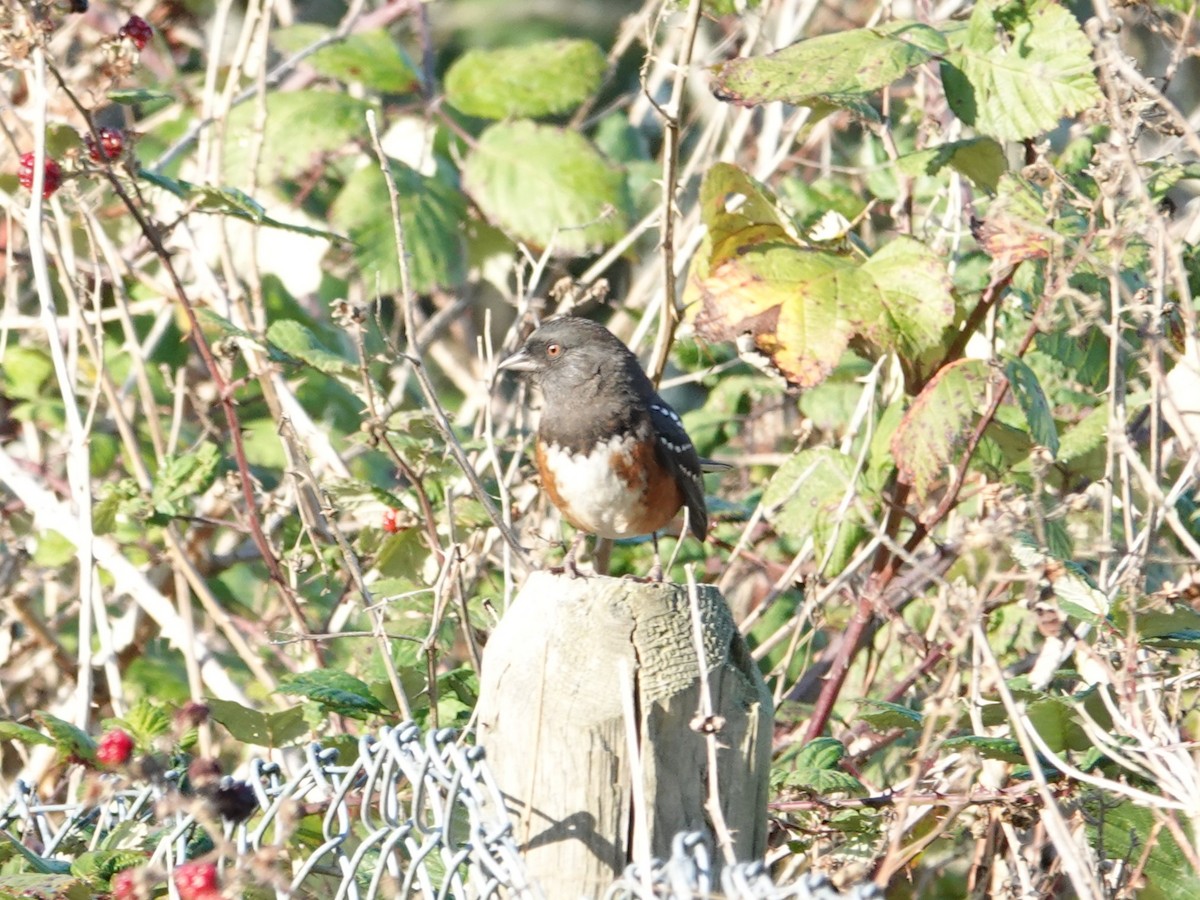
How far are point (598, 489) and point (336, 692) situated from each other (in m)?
1.03

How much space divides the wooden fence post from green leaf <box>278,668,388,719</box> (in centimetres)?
56

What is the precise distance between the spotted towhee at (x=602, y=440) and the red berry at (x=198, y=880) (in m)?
1.72

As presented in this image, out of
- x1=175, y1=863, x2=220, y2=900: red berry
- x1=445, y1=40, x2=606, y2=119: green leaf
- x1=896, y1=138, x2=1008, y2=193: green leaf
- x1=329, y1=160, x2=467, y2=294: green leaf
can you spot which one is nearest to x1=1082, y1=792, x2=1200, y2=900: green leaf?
x1=896, y1=138, x2=1008, y2=193: green leaf

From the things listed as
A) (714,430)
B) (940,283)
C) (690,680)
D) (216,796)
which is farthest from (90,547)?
(714,430)

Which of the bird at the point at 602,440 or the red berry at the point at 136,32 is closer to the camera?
the red berry at the point at 136,32

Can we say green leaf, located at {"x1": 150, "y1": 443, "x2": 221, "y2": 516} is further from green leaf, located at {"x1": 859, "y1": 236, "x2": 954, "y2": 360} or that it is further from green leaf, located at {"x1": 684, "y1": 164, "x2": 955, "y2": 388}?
green leaf, located at {"x1": 859, "y1": 236, "x2": 954, "y2": 360}

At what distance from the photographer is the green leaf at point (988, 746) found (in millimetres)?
2197

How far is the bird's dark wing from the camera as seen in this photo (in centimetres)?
348

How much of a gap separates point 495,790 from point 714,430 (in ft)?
8.07

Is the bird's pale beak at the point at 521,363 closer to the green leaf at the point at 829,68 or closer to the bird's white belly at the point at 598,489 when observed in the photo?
the bird's white belly at the point at 598,489

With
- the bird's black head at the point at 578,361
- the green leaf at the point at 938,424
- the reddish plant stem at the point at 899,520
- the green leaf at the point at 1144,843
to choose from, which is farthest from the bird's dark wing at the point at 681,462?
the green leaf at the point at 1144,843

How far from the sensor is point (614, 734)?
1.85 m

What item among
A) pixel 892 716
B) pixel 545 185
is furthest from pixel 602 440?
pixel 892 716

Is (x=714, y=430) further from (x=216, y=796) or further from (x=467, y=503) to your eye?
(x=216, y=796)
